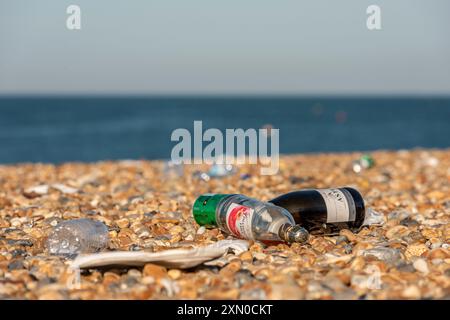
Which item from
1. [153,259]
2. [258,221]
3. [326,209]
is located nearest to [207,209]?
[258,221]

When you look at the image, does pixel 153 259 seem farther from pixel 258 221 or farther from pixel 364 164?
pixel 364 164

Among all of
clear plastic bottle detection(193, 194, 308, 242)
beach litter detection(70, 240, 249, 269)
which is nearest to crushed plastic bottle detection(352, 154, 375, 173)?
clear plastic bottle detection(193, 194, 308, 242)

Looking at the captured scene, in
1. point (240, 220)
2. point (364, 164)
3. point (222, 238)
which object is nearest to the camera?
point (240, 220)

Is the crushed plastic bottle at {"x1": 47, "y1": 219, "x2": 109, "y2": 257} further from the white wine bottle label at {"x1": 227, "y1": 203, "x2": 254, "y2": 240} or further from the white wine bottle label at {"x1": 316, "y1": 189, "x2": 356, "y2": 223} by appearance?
the white wine bottle label at {"x1": 316, "y1": 189, "x2": 356, "y2": 223}

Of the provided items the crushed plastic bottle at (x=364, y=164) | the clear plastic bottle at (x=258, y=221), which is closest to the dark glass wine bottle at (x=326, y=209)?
the clear plastic bottle at (x=258, y=221)

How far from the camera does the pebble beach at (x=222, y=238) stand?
11.0 ft

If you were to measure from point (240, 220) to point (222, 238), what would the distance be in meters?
0.35

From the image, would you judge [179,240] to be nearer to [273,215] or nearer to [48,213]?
[273,215]

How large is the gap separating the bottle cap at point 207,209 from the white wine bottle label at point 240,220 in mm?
287

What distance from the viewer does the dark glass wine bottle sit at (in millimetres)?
4566

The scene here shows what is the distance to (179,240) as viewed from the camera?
184 inches

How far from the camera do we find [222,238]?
467cm

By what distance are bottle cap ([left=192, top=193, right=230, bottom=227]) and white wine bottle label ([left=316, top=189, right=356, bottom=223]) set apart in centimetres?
73
